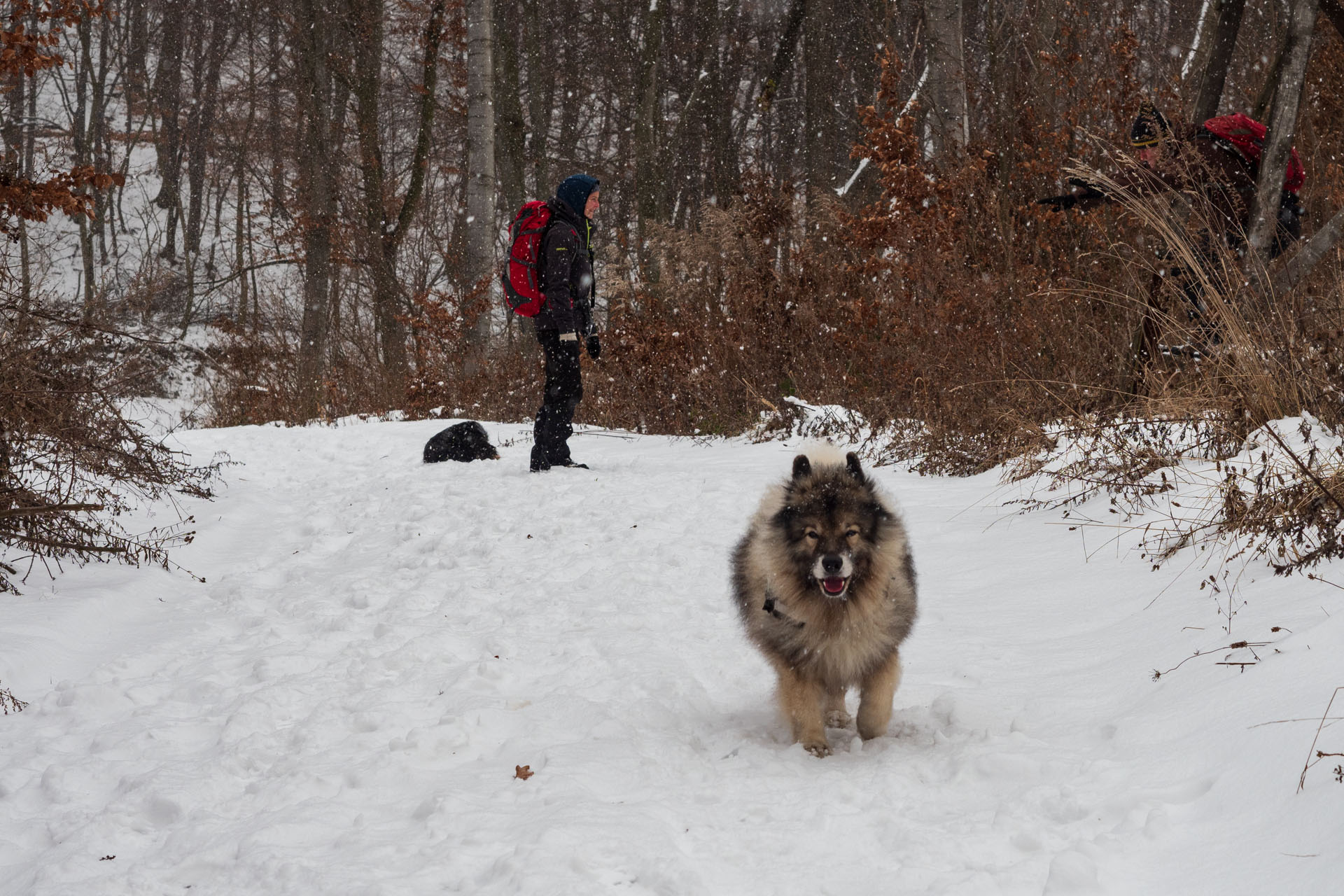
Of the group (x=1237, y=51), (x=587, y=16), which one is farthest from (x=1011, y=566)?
(x=587, y=16)

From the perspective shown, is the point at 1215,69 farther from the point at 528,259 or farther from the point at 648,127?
the point at 648,127

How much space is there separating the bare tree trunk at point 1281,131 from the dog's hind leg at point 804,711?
15.6 ft

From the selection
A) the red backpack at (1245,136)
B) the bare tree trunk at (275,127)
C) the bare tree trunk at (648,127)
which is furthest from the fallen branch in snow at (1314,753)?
the bare tree trunk at (275,127)

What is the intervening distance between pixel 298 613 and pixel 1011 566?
13.9ft

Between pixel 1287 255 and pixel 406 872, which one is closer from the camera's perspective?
pixel 406 872

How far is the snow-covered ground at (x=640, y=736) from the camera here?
288cm

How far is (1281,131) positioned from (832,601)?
5179 millimetres

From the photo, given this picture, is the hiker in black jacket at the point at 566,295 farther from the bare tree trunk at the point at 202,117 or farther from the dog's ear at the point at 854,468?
the bare tree trunk at the point at 202,117

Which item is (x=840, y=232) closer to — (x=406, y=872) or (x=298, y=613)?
(x=298, y=613)

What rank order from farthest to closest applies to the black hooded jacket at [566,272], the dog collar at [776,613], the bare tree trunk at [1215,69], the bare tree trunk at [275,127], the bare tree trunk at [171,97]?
1. the bare tree trunk at [171,97]
2. the bare tree trunk at [275,127]
3. the black hooded jacket at [566,272]
4. the bare tree trunk at [1215,69]
5. the dog collar at [776,613]

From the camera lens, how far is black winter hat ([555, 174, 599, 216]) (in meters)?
9.55

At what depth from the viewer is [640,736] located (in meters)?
4.02

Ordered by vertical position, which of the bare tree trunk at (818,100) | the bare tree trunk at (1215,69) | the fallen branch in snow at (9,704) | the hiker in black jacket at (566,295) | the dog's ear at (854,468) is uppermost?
the bare tree trunk at (818,100)

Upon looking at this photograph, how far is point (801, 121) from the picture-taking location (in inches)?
1291
